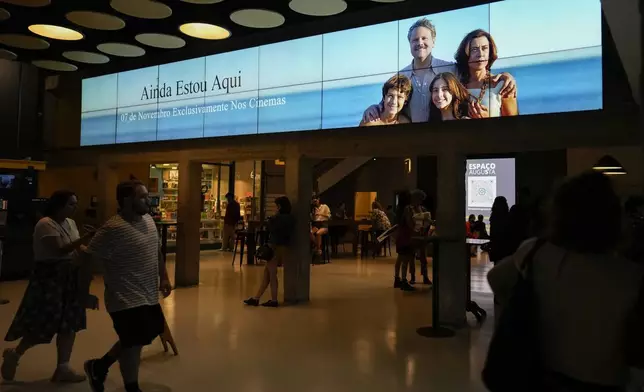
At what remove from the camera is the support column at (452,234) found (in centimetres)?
614

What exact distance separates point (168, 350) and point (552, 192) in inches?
163

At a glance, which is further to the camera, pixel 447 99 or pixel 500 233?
pixel 447 99

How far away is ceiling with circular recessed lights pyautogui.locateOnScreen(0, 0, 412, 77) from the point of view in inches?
281

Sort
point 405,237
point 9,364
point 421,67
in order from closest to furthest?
point 9,364 < point 421,67 < point 405,237

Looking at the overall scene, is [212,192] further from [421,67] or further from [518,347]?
[518,347]

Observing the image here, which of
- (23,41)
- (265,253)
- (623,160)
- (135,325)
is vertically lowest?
(135,325)

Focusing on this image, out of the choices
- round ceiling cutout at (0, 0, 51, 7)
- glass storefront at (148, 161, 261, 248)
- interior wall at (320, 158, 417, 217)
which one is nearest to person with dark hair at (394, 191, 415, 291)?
round ceiling cutout at (0, 0, 51, 7)

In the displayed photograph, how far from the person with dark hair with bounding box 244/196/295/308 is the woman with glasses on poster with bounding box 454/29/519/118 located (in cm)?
277

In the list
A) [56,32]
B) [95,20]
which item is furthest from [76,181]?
[95,20]

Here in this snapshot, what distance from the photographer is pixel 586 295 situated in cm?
149

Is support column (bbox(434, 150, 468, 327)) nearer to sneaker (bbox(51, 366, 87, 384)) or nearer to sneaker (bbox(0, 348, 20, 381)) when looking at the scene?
sneaker (bbox(51, 366, 87, 384))

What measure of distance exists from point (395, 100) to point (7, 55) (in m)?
8.50

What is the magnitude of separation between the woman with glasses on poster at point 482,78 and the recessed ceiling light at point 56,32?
6.30 meters

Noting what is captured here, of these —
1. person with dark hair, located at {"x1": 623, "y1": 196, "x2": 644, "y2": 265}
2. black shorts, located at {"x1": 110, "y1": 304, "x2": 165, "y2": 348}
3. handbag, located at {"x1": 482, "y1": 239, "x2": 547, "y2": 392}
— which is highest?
person with dark hair, located at {"x1": 623, "y1": 196, "x2": 644, "y2": 265}
